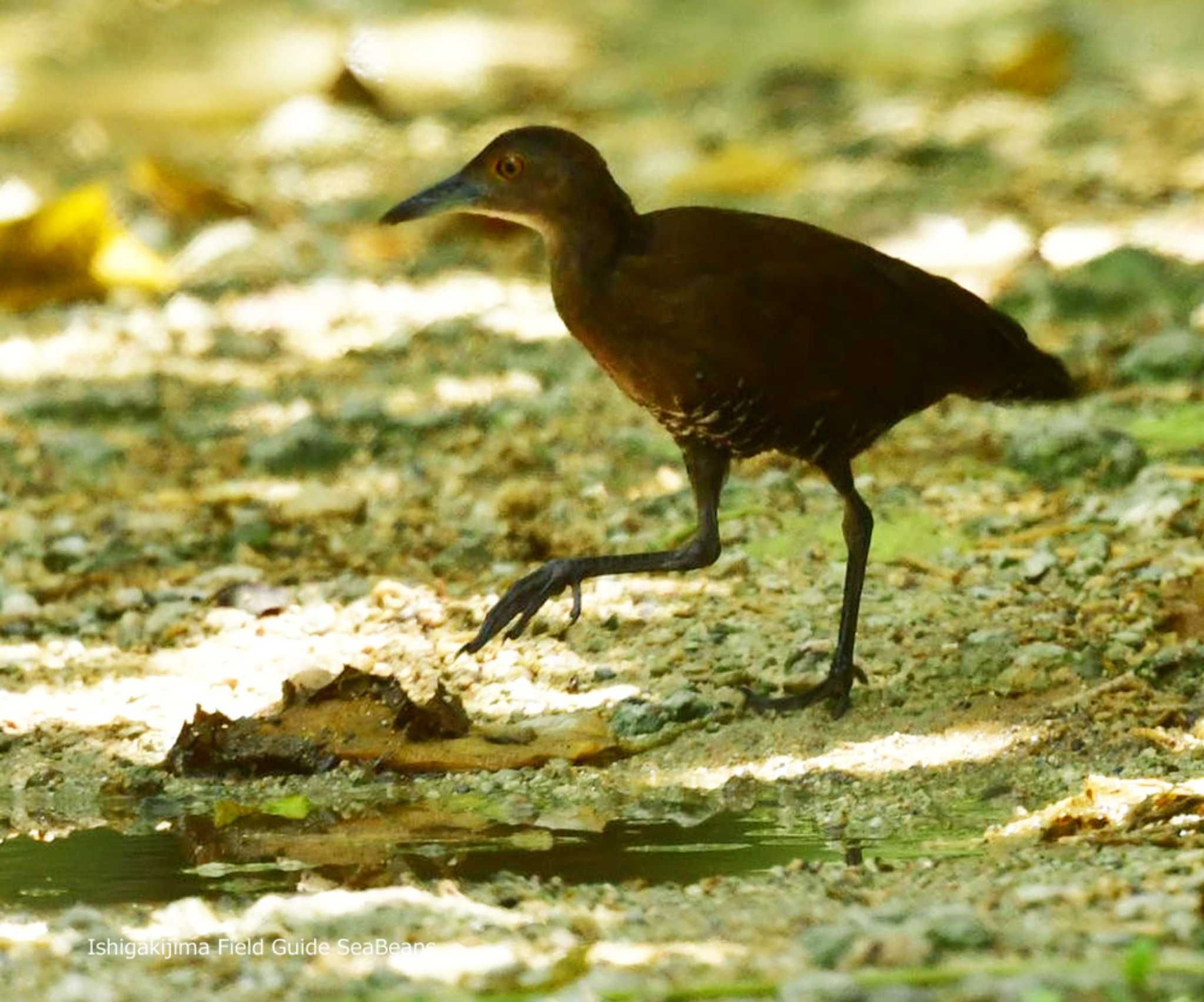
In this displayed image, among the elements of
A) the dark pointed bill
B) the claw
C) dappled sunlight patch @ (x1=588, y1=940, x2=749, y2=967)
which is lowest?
dappled sunlight patch @ (x1=588, y1=940, x2=749, y2=967)

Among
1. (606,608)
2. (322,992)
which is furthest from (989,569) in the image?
(322,992)

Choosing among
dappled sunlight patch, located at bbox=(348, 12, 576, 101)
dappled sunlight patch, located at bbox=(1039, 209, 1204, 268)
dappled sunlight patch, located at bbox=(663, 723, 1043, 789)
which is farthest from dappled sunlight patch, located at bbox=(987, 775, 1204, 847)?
dappled sunlight patch, located at bbox=(348, 12, 576, 101)

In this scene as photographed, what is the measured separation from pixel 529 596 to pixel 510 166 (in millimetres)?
953

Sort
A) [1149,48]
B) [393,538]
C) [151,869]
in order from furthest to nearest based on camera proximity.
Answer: [1149,48] → [393,538] → [151,869]

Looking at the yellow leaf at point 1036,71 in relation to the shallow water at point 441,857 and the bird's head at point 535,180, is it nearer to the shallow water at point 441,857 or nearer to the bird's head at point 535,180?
the bird's head at point 535,180

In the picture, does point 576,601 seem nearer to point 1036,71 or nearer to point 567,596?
point 567,596

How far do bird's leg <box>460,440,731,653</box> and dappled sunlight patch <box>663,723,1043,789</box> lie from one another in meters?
0.51

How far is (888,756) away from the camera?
5.23 meters

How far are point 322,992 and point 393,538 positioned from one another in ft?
10.6

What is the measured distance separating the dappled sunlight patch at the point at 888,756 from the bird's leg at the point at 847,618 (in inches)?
7.7

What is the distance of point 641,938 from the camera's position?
3920 mm

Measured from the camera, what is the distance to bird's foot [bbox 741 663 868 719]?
5484mm

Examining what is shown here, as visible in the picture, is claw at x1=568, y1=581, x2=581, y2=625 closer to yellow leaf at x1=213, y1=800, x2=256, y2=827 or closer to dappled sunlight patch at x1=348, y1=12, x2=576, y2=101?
yellow leaf at x1=213, y1=800, x2=256, y2=827

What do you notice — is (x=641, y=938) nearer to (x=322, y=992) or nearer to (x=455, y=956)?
(x=455, y=956)
